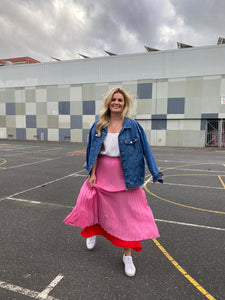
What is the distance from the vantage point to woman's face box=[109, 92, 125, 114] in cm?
251

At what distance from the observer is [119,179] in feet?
8.39

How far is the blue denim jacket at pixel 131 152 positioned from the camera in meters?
2.47

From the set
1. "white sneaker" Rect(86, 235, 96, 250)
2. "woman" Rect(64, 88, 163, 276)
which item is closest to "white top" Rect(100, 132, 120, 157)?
"woman" Rect(64, 88, 163, 276)

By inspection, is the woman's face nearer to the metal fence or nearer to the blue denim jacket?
the blue denim jacket

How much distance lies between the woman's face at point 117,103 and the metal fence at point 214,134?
20.6 metres

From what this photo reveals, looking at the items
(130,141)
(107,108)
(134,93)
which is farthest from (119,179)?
(134,93)

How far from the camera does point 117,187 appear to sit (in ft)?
8.38

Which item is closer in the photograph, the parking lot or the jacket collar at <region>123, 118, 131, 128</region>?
the parking lot

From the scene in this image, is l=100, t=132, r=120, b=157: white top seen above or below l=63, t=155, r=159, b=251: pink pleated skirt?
above

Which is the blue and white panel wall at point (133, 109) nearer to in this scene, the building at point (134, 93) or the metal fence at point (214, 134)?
the building at point (134, 93)

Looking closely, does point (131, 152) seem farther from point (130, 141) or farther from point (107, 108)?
point (107, 108)

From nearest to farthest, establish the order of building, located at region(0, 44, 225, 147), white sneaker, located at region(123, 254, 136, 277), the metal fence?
1. white sneaker, located at region(123, 254, 136, 277)
2. building, located at region(0, 44, 225, 147)
3. the metal fence

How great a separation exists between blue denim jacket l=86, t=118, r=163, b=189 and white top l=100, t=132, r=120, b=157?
0.05 meters

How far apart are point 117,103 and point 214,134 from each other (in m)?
21.1
